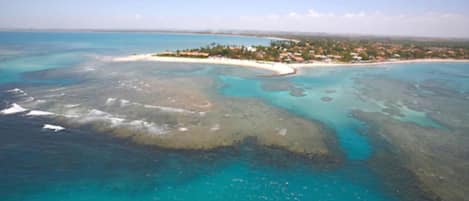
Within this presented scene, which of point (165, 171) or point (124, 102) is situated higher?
point (124, 102)

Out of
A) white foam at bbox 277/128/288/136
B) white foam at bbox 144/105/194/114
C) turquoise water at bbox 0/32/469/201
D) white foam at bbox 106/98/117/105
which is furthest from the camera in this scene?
white foam at bbox 106/98/117/105

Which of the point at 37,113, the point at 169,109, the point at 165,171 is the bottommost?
the point at 165,171

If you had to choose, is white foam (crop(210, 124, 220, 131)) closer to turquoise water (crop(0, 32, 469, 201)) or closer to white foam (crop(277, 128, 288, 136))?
turquoise water (crop(0, 32, 469, 201))

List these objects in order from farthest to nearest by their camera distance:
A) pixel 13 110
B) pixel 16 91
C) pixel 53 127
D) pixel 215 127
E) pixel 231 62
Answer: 1. pixel 231 62
2. pixel 16 91
3. pixel 13 110
4. pixel 215 127
5. pixel 53 127

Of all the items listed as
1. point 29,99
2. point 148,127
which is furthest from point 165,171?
point 29,99

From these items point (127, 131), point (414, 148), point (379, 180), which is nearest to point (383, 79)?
point (414, 148)

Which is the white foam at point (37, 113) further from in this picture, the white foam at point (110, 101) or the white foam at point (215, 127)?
the white foam at point (215, 127)

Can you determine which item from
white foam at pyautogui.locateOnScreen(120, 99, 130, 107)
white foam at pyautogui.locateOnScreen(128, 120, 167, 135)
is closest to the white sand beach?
white foam at pyautogui.locateOnScreen(120, 99, 130, 107)

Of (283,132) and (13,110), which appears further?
(13,110)

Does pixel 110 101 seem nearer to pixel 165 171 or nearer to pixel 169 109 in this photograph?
pixel 169 109

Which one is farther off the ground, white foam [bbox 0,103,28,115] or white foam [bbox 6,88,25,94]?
white foam [bbox 6,88,25,94]

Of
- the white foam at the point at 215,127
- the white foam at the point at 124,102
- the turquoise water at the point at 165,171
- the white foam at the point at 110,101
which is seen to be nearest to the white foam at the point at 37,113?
the turquoise water at the point at 165,171
